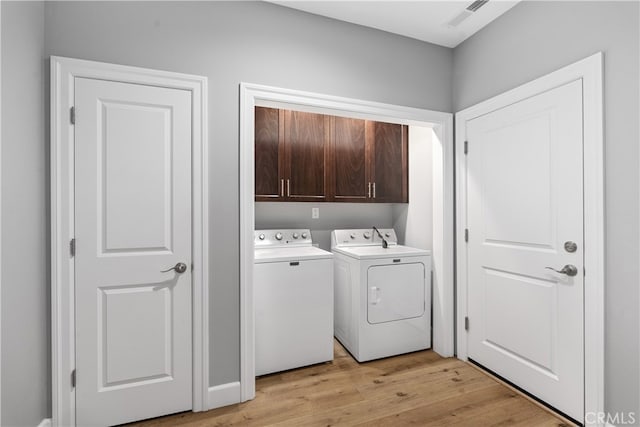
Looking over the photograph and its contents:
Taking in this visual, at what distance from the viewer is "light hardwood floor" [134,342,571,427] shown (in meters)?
1.77

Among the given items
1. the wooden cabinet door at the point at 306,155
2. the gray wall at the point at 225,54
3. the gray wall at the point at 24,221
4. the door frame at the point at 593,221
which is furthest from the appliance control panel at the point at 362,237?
the gray wall at the point at 24,221

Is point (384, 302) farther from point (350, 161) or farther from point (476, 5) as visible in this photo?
point (476, 5)

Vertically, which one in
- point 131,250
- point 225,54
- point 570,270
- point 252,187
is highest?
point 225,54

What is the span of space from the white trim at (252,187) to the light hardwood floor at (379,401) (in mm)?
194

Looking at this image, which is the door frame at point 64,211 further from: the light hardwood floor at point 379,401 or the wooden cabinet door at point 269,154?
the wooden cabinet door at point 269,154

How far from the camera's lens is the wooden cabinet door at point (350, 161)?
302 cm

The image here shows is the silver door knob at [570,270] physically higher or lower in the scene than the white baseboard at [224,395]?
higher

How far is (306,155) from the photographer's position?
2916 mm

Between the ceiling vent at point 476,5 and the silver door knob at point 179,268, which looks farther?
the ceiling vent at point 476,5

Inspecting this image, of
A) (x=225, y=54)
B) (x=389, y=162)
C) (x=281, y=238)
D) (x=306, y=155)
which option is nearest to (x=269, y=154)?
(x=306, y=155)

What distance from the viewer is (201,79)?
186 centimetres

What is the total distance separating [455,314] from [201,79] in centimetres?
264

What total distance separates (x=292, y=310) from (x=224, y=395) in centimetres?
70

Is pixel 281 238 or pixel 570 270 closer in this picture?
Result: pixel 570 270
